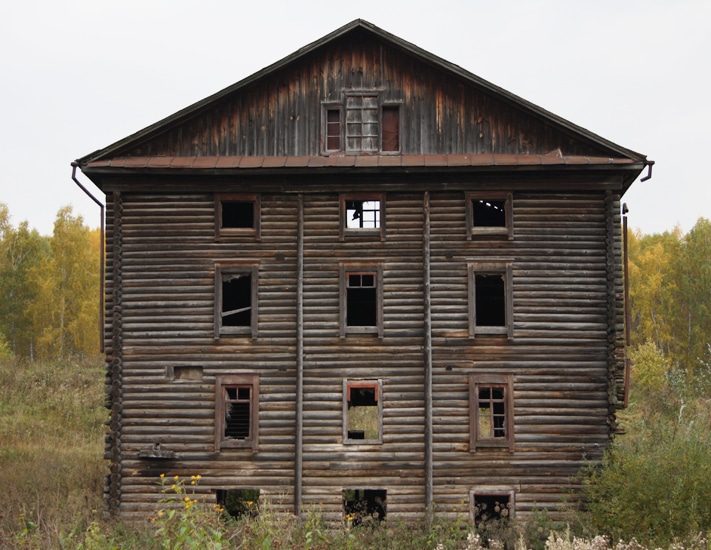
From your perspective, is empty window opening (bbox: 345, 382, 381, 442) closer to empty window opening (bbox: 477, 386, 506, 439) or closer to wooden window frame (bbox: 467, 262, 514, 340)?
empty window opening (bbox: 477, 386, 506, 439)

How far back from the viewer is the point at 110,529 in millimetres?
18125

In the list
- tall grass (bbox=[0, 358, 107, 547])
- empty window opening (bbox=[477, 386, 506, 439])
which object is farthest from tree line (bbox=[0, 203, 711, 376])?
empty window opening (bbox=[477, 386, 506, 439])

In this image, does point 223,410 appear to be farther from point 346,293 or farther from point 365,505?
point 365,505

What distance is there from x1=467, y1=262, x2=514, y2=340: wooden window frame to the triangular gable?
298 cm

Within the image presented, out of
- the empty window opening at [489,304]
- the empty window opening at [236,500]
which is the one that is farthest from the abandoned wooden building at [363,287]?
the empty window opening at [489,304]

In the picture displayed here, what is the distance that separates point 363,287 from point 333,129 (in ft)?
14.6

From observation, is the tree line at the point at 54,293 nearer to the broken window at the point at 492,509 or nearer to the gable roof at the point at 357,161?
the gable roof at the point at 357,161

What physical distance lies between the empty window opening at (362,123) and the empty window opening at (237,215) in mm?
4115

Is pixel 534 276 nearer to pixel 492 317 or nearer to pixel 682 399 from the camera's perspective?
pixel 492 317

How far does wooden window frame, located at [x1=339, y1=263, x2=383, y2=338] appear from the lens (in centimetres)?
2036

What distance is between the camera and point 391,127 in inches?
831

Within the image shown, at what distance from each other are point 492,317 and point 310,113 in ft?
26.9

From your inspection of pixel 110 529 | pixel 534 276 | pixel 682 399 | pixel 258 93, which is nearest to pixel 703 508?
pixel 534 276

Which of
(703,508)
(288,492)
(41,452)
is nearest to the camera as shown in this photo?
(703,508)
